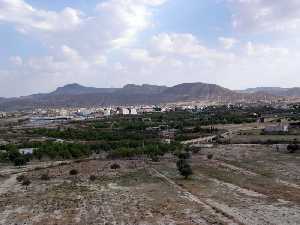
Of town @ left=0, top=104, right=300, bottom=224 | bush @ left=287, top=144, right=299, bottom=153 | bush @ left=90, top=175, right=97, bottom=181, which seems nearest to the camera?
town @ left=0, top=104, right=300, bottom=224

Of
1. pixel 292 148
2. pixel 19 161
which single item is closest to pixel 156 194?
pixel 19 161

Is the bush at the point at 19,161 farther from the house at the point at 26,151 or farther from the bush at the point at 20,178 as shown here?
the bush at the point at 20,178

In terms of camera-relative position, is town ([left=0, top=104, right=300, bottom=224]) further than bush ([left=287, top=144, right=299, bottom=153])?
No

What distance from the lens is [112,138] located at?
8131 cm

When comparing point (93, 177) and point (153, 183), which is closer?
point (153, 183)

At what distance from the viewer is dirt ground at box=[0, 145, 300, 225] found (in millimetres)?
25625

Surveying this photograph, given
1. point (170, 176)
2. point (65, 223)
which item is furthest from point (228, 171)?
point (65, 223)

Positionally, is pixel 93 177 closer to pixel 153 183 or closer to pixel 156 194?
pixel 153 183

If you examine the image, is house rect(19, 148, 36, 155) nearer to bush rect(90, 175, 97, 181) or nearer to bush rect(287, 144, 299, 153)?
bush rect(90, 175, 97, 181)

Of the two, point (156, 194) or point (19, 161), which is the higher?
point (156, 194)

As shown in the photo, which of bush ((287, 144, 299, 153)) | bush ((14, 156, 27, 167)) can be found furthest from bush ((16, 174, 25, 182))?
bush ((287, 144, 299, 153))

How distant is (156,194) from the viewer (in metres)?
33.0

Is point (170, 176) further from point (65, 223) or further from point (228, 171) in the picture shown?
point (65, 223)

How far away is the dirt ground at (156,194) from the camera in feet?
84.1
